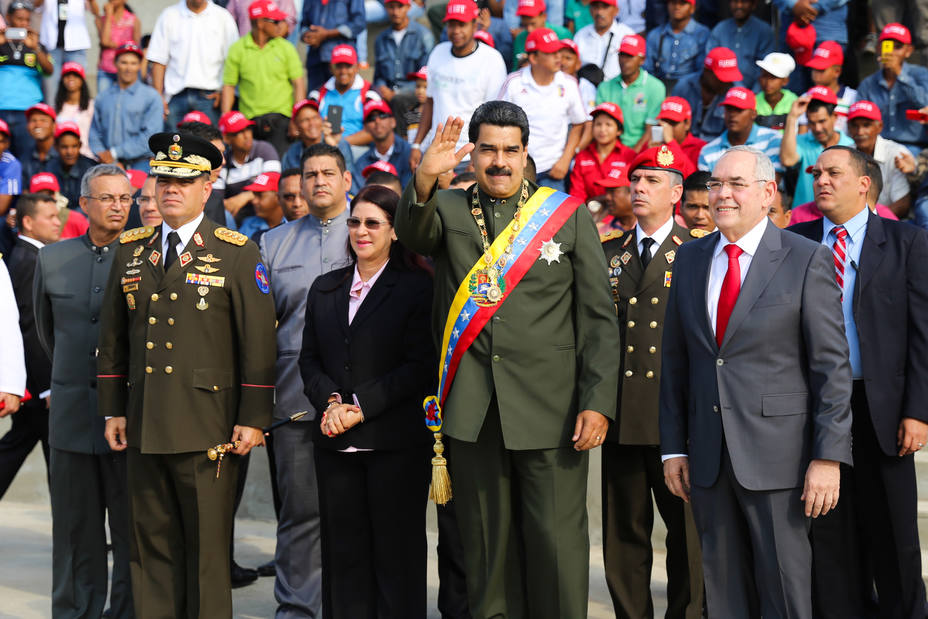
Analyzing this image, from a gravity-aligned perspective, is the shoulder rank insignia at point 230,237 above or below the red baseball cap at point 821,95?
below

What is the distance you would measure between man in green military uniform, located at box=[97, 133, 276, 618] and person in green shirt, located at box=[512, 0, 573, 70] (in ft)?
19.9

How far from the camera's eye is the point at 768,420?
3902mm

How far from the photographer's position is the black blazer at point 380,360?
4.68m

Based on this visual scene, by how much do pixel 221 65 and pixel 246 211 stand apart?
10.0 feet

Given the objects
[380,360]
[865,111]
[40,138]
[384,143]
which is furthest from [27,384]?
[865,111]

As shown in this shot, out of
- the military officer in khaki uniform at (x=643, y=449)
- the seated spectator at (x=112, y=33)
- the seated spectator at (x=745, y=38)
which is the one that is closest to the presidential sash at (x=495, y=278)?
the military officer in khaki uniform at (x=643, y=449)

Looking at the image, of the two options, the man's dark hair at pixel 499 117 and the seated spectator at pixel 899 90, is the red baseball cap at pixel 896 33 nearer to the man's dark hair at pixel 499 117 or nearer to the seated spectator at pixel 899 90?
the seated spectator at pixel 899 90

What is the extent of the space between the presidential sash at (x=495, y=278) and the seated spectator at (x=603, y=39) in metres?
6.47

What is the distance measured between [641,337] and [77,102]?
8469 millimetres

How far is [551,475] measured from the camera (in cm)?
432

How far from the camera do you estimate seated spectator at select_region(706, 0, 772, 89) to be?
1031 centimetres

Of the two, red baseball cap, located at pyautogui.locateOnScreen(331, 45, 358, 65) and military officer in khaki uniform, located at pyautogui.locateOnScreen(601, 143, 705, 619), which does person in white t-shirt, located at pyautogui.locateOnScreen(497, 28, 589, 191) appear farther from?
military officer in khaki uniform, located at pyautogui.locateOnScreen(601, 143, 705, 619)

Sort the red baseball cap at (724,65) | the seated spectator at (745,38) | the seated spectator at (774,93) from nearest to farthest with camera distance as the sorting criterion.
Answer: the seated spectator at (774,93) < the red baseball cap at (724,65) < the seated spectator at (745,38)

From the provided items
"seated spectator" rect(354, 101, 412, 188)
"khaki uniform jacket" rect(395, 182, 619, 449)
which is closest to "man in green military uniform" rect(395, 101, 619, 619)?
"khaki uniform jacket" rect(395, 182, 619, 449)
